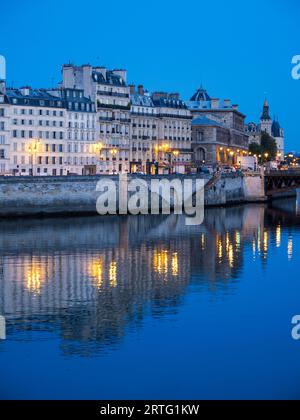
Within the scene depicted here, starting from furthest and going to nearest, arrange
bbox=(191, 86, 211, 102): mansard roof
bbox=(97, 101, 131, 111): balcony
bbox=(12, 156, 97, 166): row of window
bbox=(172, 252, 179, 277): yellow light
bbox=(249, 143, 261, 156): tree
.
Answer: bbox=(249, 143, 261, 156): tree < bbox=(191, 86, 211, 102): mansard roof < bbox=(97, 101, 131, 111): balcony < bbox=(12, 156, 97, 166): row of window < bbox=(172, 252, 179, 277): yellow light

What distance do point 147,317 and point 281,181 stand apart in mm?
61641

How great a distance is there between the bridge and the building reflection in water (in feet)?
72.9

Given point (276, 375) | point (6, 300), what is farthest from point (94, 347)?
point (6, 300)

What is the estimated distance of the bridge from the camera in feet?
271

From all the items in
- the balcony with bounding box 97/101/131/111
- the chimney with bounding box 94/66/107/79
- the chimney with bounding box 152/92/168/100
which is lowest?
the balcony with bounding box 97/101/131/111

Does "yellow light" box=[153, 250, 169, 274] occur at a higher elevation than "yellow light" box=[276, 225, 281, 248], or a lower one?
lower

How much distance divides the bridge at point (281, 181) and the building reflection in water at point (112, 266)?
72.9 feet

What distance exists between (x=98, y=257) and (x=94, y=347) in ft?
54.9

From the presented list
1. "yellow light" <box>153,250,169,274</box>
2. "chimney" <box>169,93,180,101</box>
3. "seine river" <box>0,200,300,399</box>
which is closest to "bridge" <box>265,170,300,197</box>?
"chimney" <box>169,93,180,101</box>

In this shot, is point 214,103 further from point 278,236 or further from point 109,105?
point 278,236

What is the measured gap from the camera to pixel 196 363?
23.2m

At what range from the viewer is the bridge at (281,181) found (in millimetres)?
82750

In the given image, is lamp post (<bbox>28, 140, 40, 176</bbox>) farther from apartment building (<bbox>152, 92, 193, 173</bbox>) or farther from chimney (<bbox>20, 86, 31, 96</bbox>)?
apartment building (<bbox>152, 92, 193, 173</bbox>)
